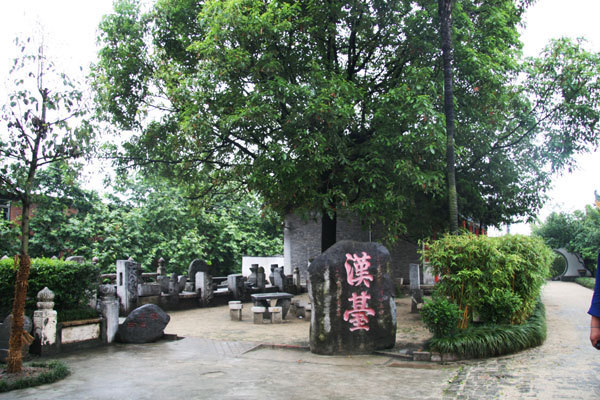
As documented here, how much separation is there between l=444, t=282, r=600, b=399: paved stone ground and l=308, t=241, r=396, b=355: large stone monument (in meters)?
1.77

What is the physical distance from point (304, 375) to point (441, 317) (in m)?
2.81

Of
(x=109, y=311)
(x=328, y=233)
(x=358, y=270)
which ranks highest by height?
(x=328, y=233)

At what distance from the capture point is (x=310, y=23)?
1284 centimetres

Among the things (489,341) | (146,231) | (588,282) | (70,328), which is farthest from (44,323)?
(588,282)

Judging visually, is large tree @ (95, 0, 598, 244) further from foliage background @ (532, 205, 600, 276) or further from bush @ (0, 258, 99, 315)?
foliage background @ (532, 205, 600, 276)

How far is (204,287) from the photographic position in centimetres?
1780

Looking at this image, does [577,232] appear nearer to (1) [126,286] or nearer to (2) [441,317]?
Answer: (2) [441,317]

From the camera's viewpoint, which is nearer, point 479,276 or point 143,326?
point 479,276

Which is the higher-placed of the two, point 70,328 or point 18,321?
point 18,321

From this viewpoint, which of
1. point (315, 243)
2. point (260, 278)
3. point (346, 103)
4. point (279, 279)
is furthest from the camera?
point (315, 243)

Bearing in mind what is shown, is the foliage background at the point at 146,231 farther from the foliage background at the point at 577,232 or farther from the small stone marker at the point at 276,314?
the foliage background at the point at 577,232

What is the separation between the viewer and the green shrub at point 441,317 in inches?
336

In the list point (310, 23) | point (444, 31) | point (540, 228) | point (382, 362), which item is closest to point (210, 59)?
point (310, 23)

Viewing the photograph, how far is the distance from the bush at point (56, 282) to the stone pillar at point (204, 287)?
7.82 m
